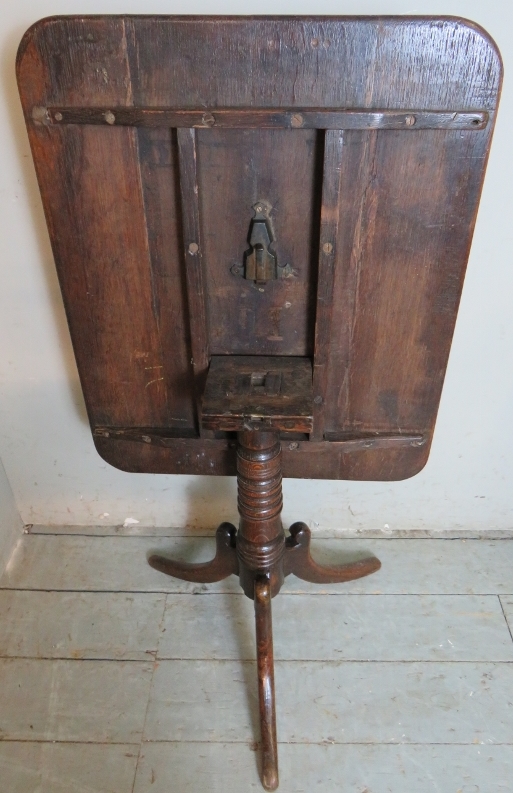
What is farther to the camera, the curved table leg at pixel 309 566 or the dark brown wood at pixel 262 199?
the curved table leg at pixel 309 566

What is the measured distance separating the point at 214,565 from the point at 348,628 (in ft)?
1.14

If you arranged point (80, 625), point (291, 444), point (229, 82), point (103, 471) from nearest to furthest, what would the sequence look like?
point (229, 82) < point (291, 444) < point (80, 625) < point (103, 471)

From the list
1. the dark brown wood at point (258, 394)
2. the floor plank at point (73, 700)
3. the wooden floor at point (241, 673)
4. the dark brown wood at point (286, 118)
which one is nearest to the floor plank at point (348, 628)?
the wooden floor at point (241, 673)

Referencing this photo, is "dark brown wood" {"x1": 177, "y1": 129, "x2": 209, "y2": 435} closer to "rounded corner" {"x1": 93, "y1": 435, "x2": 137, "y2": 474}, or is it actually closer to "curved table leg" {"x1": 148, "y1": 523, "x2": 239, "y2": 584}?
"rounded corner" {"x1": 93, "y1": 435, "x2": 137, "y2": 474}

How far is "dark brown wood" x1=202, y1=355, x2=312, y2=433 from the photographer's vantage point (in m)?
1.07

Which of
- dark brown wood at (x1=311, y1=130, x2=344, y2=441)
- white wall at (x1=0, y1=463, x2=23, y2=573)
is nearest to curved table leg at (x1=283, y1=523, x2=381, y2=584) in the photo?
dark brown wood at (x1=311, y1=130, x2=344, y2=441)

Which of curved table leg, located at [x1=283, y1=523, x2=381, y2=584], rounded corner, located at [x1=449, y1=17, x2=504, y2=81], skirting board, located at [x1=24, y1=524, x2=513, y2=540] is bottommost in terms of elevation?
skirting board, located at [x1=24, y1=524, x2=513, y2=540]

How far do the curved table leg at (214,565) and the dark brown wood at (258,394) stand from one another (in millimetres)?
434

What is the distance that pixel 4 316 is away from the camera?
4.56ft

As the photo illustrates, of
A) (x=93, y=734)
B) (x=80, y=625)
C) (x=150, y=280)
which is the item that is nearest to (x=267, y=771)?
(x=93, y=734)

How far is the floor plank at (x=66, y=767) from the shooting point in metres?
1.22

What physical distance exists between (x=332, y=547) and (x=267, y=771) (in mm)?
596

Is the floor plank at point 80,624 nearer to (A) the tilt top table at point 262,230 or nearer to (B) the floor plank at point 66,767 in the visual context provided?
(B) the floor plank at point 66,767

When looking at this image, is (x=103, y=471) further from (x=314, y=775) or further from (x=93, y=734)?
(x=314, y=775)
